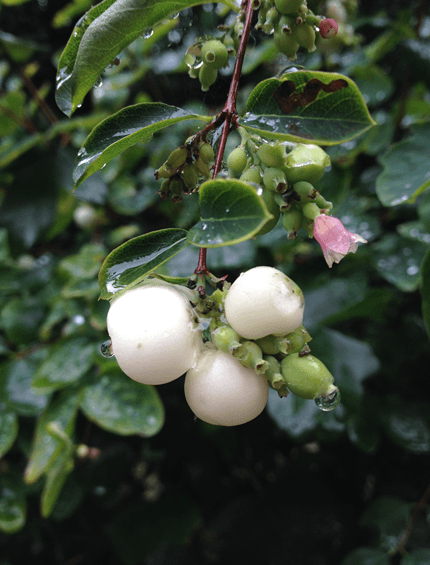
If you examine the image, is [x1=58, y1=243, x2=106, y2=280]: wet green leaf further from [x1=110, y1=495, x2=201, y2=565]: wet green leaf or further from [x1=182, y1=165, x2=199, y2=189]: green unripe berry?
[x1=110, y1=495, x2=201, y2=565]: wet green leaf

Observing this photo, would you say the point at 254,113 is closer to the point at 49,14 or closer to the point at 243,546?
the point at 243,546

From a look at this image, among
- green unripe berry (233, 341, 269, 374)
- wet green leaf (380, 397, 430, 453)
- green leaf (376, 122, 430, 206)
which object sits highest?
green unripe berry (233, 341, 269, 374)

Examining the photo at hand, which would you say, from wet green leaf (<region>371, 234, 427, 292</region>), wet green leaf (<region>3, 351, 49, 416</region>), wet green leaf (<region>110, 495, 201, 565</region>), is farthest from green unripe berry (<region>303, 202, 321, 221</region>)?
wet green leaf (<region>110, 495, 201, 565</region>)

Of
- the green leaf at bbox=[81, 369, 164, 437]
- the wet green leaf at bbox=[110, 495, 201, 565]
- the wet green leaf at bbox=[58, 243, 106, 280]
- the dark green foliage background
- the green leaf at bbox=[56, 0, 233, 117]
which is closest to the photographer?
the green leaf at bbox=[56, 0, 233, 117]

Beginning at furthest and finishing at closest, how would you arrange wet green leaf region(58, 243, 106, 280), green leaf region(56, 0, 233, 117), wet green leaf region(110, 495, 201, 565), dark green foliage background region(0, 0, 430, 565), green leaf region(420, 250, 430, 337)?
wet green leaf region(110, 495, 201, 565) → wet green leaf region(58, 243, 106, 280) → dark green foliage background region(0, 0, 430, 565) → green leaf region(420, 250, 430, 337) → green leaf region(56, 0, 233, 117)

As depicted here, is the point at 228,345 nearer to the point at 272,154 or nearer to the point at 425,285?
the point at 272,154

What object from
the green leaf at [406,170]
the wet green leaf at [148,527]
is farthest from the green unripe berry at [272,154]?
the wet green leaf at [148,527]
